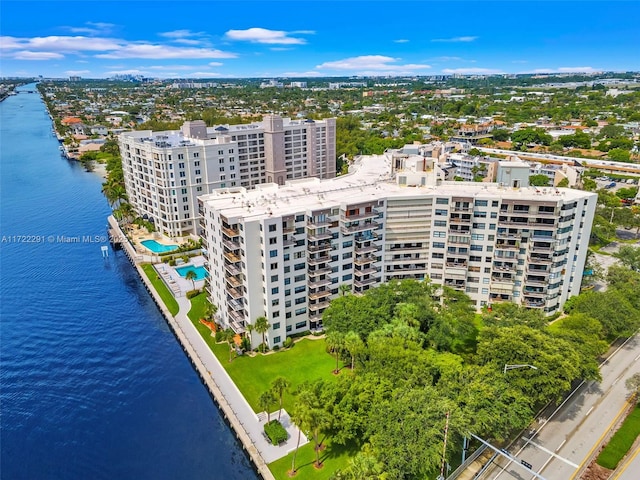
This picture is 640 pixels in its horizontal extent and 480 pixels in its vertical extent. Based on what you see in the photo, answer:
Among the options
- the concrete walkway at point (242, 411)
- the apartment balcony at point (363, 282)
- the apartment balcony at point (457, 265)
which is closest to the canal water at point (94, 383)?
the concrete walkway at point (242, 411)

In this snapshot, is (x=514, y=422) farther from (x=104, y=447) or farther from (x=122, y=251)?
(x=122, y=251)

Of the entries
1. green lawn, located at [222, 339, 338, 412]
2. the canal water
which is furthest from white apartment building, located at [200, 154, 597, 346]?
the canal water

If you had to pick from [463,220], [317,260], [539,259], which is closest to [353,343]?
[317,260]

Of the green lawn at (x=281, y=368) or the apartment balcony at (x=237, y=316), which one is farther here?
the apartment balcony at (x=237, y=316)

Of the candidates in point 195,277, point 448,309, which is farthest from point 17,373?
point 448,309

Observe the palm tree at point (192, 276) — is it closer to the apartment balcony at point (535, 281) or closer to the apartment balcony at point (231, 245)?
the apartment balcony at point (231, 245)

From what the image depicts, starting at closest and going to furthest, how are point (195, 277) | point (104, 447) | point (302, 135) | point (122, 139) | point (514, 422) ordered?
point (514, 422)
point (104, 447)
point (195, 277)
point (122, 139)
point (302, 135)

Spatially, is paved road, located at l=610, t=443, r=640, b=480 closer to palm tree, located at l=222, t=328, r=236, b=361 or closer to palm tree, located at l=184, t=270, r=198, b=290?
palm tree, located at l=222, t=328, r=236, b=361
